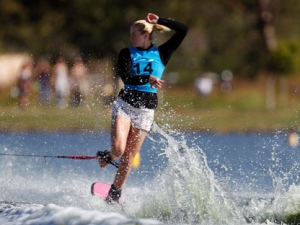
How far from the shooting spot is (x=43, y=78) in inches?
886

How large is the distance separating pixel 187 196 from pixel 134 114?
3.10 feet

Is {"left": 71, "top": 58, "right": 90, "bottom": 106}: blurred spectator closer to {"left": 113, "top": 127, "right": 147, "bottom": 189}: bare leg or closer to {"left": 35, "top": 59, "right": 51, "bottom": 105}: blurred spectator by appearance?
{"left": 35, "top": 59, "right": 51, "bottom": 105}: blurred spectator

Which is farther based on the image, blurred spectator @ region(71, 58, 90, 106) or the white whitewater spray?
blurred spectator @ region(71, 58, 90, 106)

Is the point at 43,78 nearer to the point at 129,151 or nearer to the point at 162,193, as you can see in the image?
the point at 129,151

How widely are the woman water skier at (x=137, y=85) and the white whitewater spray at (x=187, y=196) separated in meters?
0.24

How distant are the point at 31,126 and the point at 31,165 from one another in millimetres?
5860

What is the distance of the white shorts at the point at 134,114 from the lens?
7504mm

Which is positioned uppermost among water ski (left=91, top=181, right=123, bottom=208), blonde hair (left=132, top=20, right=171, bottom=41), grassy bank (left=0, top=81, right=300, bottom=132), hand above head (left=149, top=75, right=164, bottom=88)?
blonde hair (left=132, top=20, right=171, bottom=41)

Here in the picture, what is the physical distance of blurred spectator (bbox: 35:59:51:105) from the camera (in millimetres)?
20487

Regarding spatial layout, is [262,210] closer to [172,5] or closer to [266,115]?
[266,115]

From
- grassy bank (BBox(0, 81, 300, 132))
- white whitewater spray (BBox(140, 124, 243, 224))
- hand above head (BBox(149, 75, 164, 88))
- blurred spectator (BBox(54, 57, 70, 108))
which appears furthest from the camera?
blurred spectator (BBox(54, 57, 70, 108))

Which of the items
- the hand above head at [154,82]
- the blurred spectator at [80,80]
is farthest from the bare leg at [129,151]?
the blurred spectator at [80,80]

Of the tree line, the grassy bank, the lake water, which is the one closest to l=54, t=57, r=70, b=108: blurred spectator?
the grassy bank

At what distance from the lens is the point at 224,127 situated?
19078 mm
